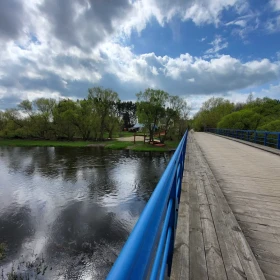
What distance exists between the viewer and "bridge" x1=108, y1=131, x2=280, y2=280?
23.2 inches

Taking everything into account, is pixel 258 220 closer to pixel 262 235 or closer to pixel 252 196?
pixel 262 235

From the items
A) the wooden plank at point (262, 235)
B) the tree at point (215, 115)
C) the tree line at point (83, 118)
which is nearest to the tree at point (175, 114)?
the tree line at point (83, 118)

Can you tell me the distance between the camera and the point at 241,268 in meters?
1.46

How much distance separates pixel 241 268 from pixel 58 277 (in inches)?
225

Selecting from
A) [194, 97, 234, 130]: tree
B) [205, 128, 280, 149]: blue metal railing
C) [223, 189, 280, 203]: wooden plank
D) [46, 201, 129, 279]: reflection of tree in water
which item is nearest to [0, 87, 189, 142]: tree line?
[194, 97, 234, 130]: tree

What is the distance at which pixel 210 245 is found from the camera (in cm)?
171

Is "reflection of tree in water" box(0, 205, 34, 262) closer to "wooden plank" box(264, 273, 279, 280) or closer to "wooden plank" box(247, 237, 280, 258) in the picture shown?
"wooden plank" box(247, 237, 280, 258)

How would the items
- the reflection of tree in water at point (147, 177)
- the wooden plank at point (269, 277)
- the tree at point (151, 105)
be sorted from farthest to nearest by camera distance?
1. the tree at point (151, 105)
2. the reflection of tree in water at point (147, 177)
3. the wooden plank at point (269, 277)

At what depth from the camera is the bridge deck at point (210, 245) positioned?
1.41 metres

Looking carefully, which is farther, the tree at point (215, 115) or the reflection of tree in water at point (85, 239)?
the tree at point (215, 115)

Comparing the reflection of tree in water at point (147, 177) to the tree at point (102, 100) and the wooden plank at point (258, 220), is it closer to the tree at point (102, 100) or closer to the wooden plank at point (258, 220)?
the wooden plank at point (258, 220)

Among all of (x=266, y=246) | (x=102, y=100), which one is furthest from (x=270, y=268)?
(x=102, y=100)

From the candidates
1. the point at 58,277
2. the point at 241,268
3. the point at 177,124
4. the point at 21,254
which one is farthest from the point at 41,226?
the point at 177,124

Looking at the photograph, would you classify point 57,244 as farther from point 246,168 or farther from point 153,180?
point 153,180
